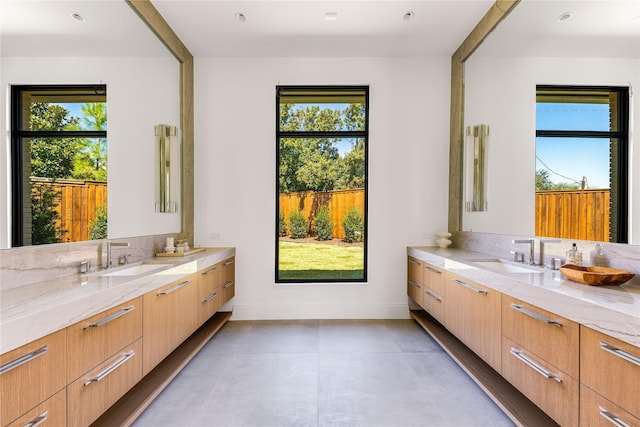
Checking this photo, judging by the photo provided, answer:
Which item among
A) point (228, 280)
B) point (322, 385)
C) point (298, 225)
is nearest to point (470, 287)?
point (322, 385)

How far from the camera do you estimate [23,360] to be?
1.09 metres

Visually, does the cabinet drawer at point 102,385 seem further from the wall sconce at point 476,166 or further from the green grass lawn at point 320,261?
the wall sconce at point 476,166

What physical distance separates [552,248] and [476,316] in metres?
0.76

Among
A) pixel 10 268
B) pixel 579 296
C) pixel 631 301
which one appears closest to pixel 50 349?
pixel 10 268

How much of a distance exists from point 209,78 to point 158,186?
1.50m

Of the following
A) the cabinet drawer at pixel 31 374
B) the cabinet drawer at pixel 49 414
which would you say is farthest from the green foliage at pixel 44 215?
the cabinet drawer at pixel 49 414

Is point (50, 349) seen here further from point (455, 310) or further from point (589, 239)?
point (589, 239)

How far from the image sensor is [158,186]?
9.68ft

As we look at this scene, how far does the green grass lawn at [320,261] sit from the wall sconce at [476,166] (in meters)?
1.38

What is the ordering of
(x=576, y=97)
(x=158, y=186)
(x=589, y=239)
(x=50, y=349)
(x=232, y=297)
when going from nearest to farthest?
(x=50, y=349) → (x=589, y=239) → (x=576, y=97) → (x=158, y=186) → (x=232, y=297)

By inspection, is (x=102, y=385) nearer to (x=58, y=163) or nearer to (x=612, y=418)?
(x=58, y=163)

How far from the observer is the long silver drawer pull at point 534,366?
1486 mm

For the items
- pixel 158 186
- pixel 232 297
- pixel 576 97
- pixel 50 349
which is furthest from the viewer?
pixel 232 297

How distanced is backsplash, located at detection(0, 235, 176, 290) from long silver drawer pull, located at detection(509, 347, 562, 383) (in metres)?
2.70
